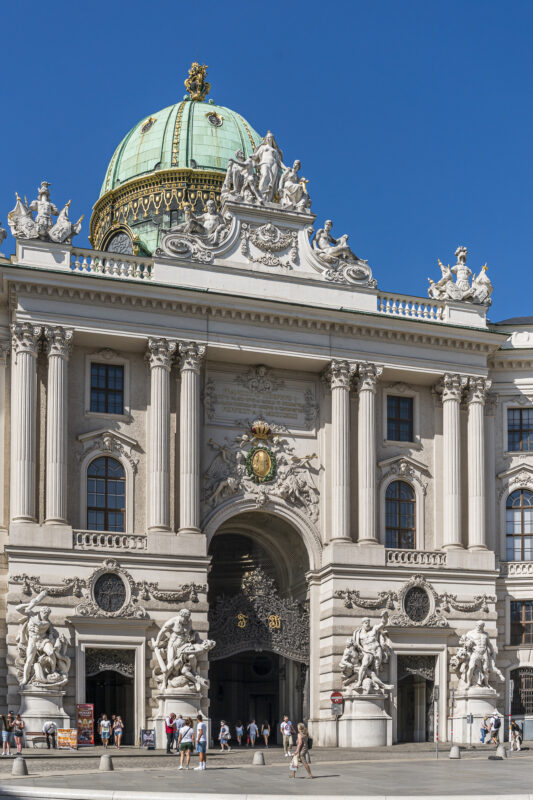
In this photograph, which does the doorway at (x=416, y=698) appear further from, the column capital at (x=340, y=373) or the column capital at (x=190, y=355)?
the column capital at (x=190, y=355)

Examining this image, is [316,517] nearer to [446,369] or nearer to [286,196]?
[446,369]

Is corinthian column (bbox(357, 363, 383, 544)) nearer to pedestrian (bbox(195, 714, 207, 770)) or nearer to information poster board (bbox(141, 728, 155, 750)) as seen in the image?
information poster board (bbox(141, 728, 155, 750))

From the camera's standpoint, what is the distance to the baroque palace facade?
48.9 m

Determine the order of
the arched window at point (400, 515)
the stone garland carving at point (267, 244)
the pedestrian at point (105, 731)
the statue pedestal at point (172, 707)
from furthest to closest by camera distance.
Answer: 1. the arched window at point (400, 515)
2. the stone garland carving at point (267, 244)
3. the statue pedestal at point (172, 707)
4. the pedestrian at point (105, 731)

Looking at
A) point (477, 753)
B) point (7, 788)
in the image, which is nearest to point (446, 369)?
point (477, 753)

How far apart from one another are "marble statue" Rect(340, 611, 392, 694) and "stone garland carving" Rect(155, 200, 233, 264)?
15.9 meters

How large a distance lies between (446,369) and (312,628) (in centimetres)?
1209

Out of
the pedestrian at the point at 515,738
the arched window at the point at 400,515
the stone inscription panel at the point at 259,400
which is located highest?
the stone inscription panel at the point at 259,400

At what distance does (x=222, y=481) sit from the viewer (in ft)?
174

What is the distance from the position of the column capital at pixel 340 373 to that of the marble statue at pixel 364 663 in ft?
31.5

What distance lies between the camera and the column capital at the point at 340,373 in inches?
2136

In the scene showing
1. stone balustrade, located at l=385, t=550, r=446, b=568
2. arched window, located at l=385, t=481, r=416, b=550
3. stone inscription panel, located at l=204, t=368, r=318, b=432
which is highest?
stone inscription panel, located at l=204, t=368, r=318, b=432

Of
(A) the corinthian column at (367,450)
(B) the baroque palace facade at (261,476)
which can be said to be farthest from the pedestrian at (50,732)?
(A) the corinthian column at (367,450)

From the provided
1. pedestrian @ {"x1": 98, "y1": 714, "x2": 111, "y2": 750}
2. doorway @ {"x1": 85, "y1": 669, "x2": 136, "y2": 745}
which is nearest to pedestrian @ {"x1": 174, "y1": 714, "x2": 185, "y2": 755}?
pedestrian @ {"x1": 98, "y1": 714, "x2": 111, "y2": 750}
